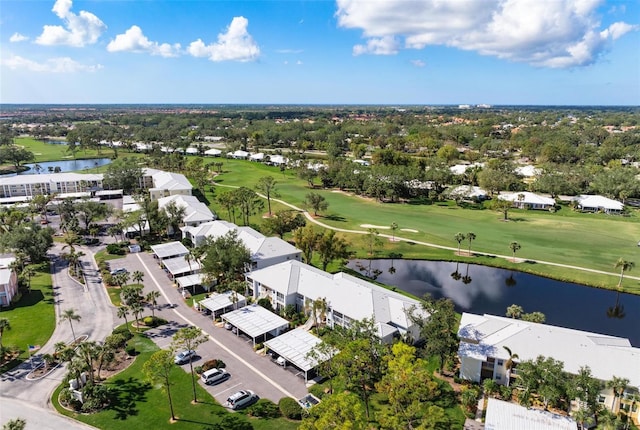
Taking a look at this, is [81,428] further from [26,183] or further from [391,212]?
[26,183]

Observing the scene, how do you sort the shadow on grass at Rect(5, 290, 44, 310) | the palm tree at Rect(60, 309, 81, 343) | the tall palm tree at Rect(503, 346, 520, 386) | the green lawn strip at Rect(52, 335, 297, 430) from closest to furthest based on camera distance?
the green lawn strip at Rect(52, 335, 297, 430), the tall palm tree at Rect(503, 346, 520, 386), the palm tree at Rect(60, 309, 81, 343), the shadow on grass at Rect(5, 290, 44, 310)

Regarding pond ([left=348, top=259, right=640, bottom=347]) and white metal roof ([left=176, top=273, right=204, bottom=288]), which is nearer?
pond ([left=348, top=259, right=640, bottom=347])

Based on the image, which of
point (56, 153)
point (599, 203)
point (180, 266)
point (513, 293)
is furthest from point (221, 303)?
point (56, 153)

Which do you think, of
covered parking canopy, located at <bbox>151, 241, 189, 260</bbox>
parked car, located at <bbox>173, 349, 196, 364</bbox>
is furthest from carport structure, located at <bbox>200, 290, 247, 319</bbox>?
covered parking canopy, located at <bbox>151, 241, 189, 260</bbox>

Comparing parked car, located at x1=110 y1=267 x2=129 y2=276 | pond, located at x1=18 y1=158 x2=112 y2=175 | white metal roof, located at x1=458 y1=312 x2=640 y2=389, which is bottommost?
parked car, located at x1=110 y1=267 x2=129 y2=276

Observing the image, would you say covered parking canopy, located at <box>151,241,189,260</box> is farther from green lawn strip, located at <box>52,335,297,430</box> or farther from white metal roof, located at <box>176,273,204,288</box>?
green lawn strip, located at <box>52,335,297,430</box>

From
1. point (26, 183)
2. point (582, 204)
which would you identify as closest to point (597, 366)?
point (582, 204)

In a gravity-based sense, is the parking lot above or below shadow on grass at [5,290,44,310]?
below
